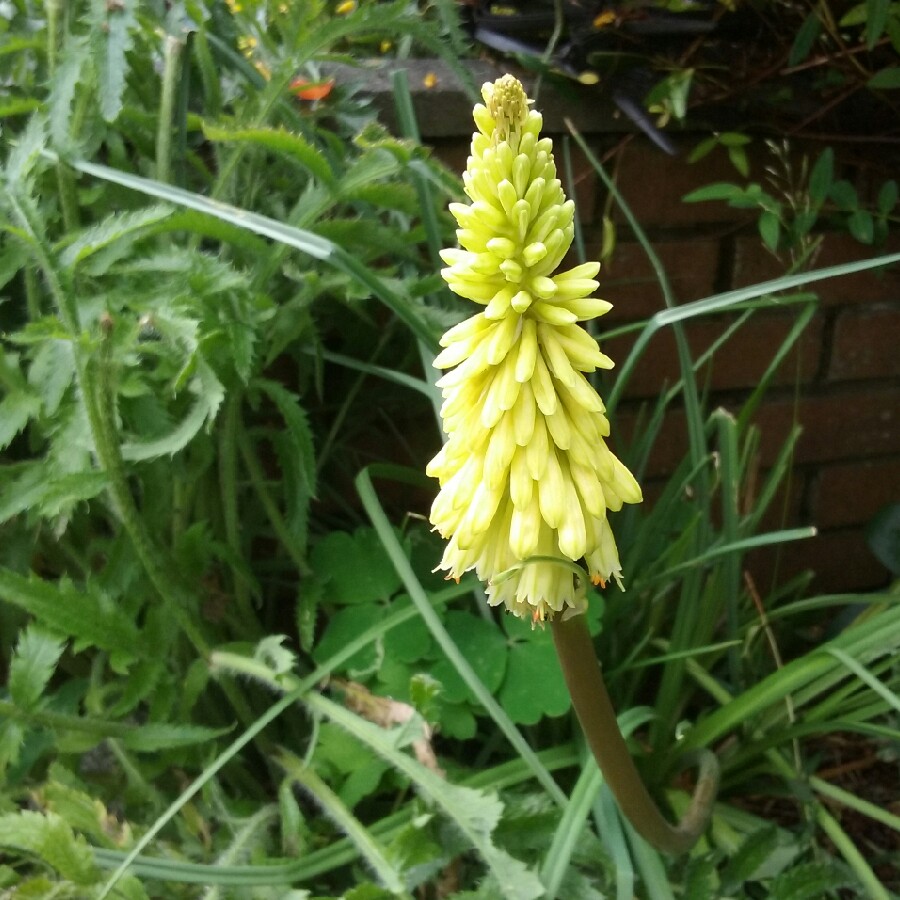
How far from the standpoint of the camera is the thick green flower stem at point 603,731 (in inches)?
17.7

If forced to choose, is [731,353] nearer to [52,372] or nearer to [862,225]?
[862,225]

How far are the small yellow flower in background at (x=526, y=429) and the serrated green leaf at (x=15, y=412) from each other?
0.39 m

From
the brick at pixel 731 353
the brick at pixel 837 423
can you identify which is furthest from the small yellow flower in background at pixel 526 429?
the brick at pixel 837 423

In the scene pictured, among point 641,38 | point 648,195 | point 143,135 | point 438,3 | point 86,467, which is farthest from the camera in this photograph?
point 648,195

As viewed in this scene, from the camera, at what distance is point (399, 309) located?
2.22ft

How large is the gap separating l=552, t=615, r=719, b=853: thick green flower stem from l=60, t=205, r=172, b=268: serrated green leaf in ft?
1.48

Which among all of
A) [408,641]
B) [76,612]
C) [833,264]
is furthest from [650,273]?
[76,612]

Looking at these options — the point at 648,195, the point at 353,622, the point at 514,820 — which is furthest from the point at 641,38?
the point at 514,820

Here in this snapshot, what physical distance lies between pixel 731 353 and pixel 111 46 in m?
0.95

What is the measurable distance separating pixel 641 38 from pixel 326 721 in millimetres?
900

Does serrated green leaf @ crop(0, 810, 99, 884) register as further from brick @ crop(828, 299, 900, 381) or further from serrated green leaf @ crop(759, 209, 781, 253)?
brick @ crop(828, 299, 900, 381)

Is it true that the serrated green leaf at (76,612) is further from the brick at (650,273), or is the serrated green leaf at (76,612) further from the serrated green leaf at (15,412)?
the brick at (650,273)

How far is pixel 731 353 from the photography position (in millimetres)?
1257

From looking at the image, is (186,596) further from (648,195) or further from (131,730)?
(648,195)
